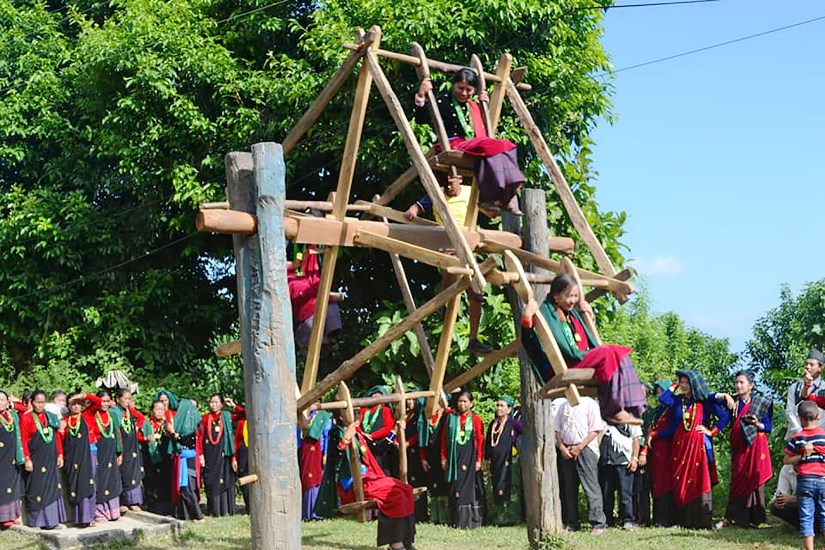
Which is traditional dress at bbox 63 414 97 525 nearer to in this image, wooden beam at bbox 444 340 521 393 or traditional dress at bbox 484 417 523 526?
traditional dress at bbox 484 417 523 526

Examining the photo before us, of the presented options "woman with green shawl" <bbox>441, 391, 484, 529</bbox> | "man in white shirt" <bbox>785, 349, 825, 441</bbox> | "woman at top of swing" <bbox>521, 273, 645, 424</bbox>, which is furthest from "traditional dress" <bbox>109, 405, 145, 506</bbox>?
"man in white shirt" <bbox>785, 349, 825, 441</bbox>

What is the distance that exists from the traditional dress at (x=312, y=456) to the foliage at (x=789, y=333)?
6984 millimetres

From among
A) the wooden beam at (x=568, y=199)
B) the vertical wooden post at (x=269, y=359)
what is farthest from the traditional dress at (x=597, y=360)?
the vertical wooden post at (x=269, y=359)

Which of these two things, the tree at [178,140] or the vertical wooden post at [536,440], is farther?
the tree at [178,140]

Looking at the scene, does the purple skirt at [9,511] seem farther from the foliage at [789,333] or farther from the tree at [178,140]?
the foliage at [789,333]

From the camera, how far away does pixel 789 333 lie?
18.5m

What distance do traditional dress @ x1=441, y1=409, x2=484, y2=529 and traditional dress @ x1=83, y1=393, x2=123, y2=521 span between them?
13.4ft

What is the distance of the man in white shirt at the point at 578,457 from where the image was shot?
1277 centimetres

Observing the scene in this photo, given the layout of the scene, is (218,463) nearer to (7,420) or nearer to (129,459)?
(129,459)

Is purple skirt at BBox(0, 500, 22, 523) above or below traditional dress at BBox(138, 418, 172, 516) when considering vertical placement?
below

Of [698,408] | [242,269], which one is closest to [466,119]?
[242,269]

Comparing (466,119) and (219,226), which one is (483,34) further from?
(219,226)

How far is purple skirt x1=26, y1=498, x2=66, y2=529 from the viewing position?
1300 cm

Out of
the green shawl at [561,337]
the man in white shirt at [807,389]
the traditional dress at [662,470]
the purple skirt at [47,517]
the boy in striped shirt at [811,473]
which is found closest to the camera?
the green shawl at [561,337]
